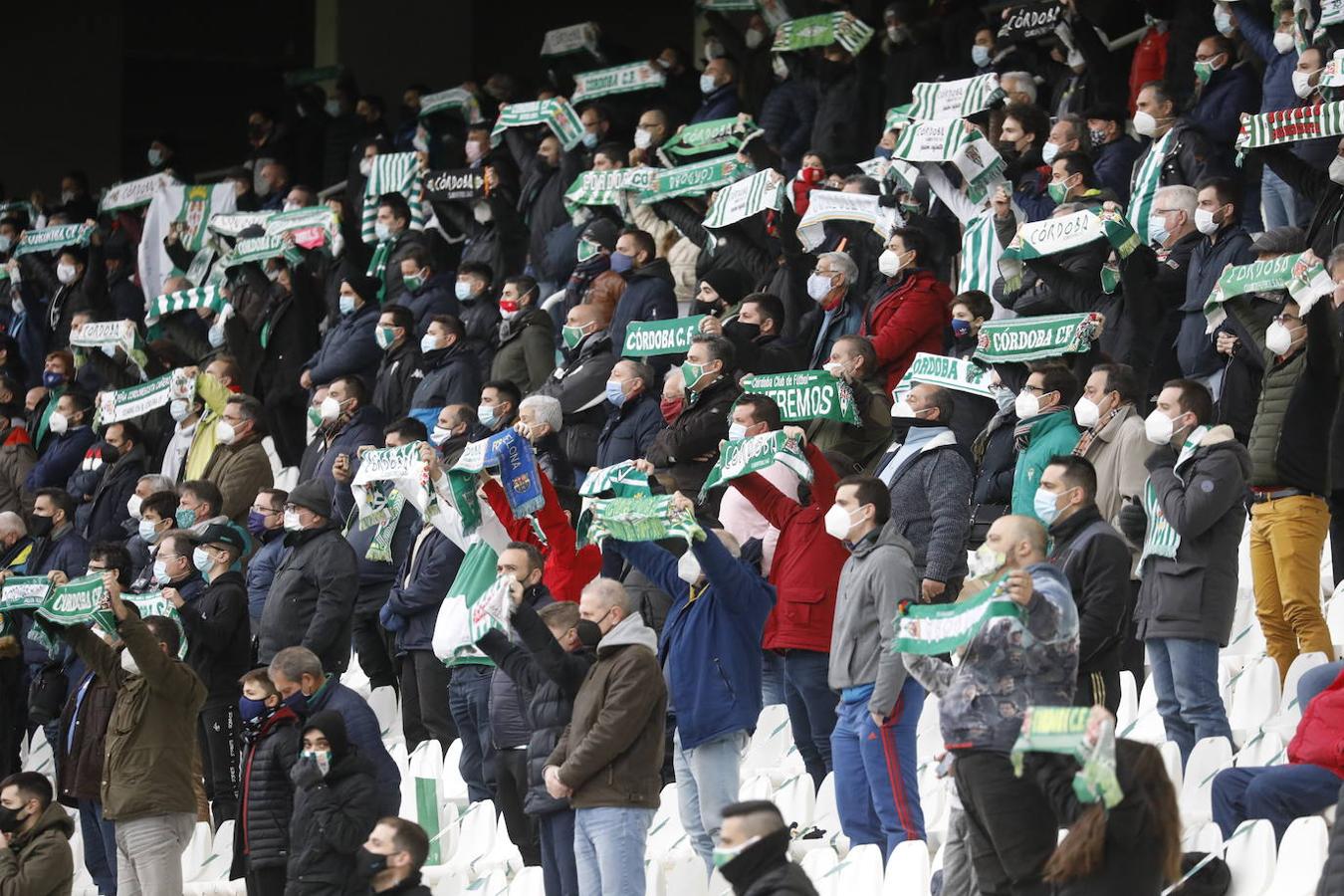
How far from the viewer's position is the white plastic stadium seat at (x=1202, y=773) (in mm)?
7707

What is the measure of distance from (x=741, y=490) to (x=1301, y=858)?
2.57 m

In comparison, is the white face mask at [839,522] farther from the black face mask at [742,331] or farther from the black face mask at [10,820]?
the black face mask at [10,820]

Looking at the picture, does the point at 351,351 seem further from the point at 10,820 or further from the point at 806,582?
the point at 806,582

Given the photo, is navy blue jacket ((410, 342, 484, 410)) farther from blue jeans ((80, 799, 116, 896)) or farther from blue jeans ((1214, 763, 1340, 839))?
blue jeans ((1214, 763, 1340, 839))

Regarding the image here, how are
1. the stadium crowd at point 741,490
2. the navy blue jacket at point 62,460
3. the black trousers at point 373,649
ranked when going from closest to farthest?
1. the stadium crowd at point 741,490
2. the black trousers at point 373,649
3. the navy blue jacket at point 62,460

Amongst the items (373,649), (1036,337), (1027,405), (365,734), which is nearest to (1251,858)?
(1027,405)

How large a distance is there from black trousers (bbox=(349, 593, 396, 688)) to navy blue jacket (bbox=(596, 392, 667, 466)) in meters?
1.47

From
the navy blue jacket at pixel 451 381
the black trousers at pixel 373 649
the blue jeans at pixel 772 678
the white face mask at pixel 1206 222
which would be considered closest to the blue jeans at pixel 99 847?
the black trousers at pixel 373 649

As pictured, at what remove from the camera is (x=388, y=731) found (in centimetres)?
1090

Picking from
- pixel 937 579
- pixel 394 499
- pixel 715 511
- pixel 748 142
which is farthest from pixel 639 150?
pixel 937 579

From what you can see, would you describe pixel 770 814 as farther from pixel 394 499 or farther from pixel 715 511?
pixel 394 499

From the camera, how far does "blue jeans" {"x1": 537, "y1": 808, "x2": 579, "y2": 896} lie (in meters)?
7.82

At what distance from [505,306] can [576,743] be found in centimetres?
505

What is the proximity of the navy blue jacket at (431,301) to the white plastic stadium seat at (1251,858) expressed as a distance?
278 inches
